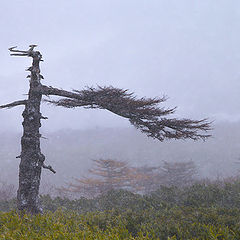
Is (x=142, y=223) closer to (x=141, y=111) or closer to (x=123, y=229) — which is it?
(x=123, y=229)

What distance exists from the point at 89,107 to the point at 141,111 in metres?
1.93

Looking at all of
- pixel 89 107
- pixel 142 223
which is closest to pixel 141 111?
pixel 89 107

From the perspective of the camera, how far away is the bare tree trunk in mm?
8201

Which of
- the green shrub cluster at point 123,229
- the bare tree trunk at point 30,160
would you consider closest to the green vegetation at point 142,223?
the green shrub cluster at point 123,229

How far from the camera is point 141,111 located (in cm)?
845

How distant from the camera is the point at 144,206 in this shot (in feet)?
34.0

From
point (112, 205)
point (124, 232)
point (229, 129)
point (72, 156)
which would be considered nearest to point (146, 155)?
point (72, 156)

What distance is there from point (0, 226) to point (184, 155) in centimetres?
9007

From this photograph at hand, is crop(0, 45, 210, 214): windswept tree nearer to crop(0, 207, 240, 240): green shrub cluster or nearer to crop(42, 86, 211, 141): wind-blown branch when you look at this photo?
crop(42, 86, 211, 141): wind-blown branch

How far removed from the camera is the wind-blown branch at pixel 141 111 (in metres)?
8.34

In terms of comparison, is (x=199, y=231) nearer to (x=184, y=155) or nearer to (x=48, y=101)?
(x=48, y=101)

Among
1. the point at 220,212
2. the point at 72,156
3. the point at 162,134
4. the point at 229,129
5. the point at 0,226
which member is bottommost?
the point at 0,226

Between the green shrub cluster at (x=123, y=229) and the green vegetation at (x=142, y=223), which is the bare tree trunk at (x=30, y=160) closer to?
the green vegetation at (x=142, y=223)

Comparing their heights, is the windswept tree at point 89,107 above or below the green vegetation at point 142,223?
above
